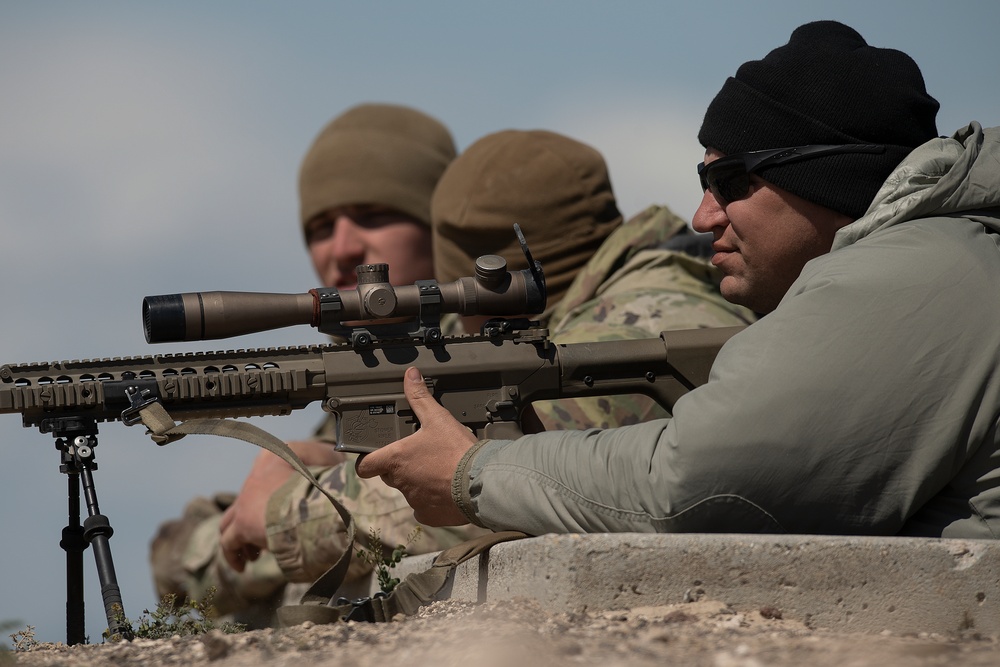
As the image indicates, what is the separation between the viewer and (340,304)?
181 inches

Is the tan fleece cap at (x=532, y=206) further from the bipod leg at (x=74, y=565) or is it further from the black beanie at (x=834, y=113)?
the bipod leg at (x=74, y=565)

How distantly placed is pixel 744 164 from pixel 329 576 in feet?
6.52

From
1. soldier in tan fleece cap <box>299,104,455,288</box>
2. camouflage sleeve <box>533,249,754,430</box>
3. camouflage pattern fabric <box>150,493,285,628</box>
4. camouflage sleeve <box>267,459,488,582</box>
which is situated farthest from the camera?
soldier in tan fleece cap <box>299,104,455,288</box>

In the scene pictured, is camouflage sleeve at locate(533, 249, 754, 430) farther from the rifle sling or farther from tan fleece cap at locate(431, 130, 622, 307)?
the rifle sling

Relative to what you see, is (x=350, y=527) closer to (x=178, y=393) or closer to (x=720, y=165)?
Result: (x=178, y=393)

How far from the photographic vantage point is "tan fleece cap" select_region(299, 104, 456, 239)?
995 cm

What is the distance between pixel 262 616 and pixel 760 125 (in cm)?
435

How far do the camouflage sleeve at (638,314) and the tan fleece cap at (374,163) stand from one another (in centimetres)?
330

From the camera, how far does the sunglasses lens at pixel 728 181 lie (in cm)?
443

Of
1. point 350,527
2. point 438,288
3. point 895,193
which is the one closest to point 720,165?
point 895,193

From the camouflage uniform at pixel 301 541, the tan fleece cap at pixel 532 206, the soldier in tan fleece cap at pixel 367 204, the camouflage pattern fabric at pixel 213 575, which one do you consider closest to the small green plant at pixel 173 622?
the camouflage uniform at pixel 301 541

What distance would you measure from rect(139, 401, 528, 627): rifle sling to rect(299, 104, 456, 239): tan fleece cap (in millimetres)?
5600

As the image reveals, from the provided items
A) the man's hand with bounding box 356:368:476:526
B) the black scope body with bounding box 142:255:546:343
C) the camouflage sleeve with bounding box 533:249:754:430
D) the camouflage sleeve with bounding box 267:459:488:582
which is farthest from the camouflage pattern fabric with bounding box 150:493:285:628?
the man's hand with bounding box 356:368:476:526

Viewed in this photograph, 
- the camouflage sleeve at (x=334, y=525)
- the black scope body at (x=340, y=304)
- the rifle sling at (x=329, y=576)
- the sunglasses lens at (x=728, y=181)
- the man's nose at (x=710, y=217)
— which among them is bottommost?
the camouflage sleeve at (x=334, y=525)
